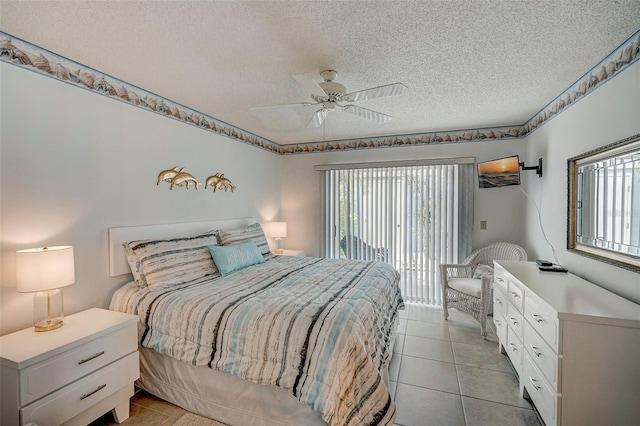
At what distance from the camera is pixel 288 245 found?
5.16m

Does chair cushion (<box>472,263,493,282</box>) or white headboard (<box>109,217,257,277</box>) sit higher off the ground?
white headboard (<box>109,217,257,277</box>)

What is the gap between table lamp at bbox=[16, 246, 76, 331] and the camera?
1.73 metres

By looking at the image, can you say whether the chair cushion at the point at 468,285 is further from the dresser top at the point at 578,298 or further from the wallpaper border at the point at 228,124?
the wallpaper border at the point at 228,124

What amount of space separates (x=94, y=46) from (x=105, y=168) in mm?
920

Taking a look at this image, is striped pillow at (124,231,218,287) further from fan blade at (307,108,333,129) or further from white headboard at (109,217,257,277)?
fan blade at (307,108,333,129)

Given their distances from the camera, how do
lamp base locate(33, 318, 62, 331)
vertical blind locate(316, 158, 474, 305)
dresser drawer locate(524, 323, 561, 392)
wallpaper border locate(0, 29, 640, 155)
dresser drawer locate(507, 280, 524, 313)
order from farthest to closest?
vertical blind locate(316, 158, 474, 305)
dresser drawer locate(507, 280, 524, 313)
wallpaper border locate(0, 29, 640, 155)
lamp base locate(33, 318, 62, 331)
dresser drawer locate(524, 323, 561, 392)

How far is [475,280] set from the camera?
3656 mm

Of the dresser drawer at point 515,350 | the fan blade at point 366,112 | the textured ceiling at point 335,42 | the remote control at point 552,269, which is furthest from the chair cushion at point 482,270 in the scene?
the fan blade at point 366,112

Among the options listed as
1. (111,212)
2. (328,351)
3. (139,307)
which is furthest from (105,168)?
(328,351)

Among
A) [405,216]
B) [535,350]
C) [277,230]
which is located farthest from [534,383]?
[277,230]

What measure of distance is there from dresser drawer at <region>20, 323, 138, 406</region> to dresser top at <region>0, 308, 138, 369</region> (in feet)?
0.13

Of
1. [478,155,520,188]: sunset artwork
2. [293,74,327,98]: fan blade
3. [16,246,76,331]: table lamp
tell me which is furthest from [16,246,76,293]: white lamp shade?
[478,155,520,188]: sunset artwork

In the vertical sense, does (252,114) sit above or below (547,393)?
above

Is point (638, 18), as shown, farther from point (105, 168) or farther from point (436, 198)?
point (105, 168)
